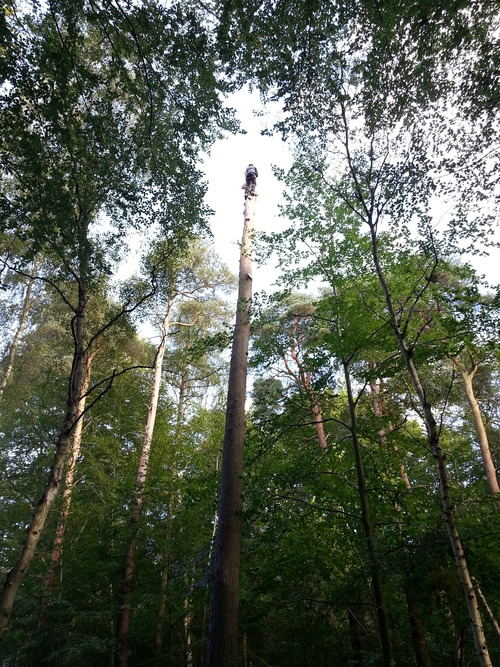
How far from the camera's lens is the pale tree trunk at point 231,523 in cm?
386

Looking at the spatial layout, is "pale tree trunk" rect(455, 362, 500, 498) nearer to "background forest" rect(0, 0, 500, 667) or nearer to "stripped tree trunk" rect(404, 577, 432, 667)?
"background forest" rect(0, 0, 500, 667)

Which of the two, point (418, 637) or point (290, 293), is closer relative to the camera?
point (418, 637)

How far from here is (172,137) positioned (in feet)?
18.5

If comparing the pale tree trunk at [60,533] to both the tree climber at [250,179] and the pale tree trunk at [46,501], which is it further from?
the tree climber at [250,179]

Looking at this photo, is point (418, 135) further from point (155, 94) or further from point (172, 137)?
point (155, 94)

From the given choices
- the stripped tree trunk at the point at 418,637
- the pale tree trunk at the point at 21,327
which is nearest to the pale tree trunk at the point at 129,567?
the stripped tree trunk at the point at 418,637

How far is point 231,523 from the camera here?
464cm

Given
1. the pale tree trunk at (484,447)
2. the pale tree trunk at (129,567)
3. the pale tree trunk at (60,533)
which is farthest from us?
the pale tree trunk at (484,447)

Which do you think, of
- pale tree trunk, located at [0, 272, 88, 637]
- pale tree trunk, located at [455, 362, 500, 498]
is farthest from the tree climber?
pale tree trunk, located at [455, 362, 500, 498]

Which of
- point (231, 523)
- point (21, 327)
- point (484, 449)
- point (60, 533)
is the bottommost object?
point (231, 523)

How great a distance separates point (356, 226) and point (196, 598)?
758 cm

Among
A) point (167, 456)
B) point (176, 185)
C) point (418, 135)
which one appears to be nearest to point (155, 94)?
point (176, 185)

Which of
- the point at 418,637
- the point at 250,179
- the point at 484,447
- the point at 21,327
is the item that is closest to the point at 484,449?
the point at 484,447

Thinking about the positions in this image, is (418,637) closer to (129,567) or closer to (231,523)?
(231,523)
